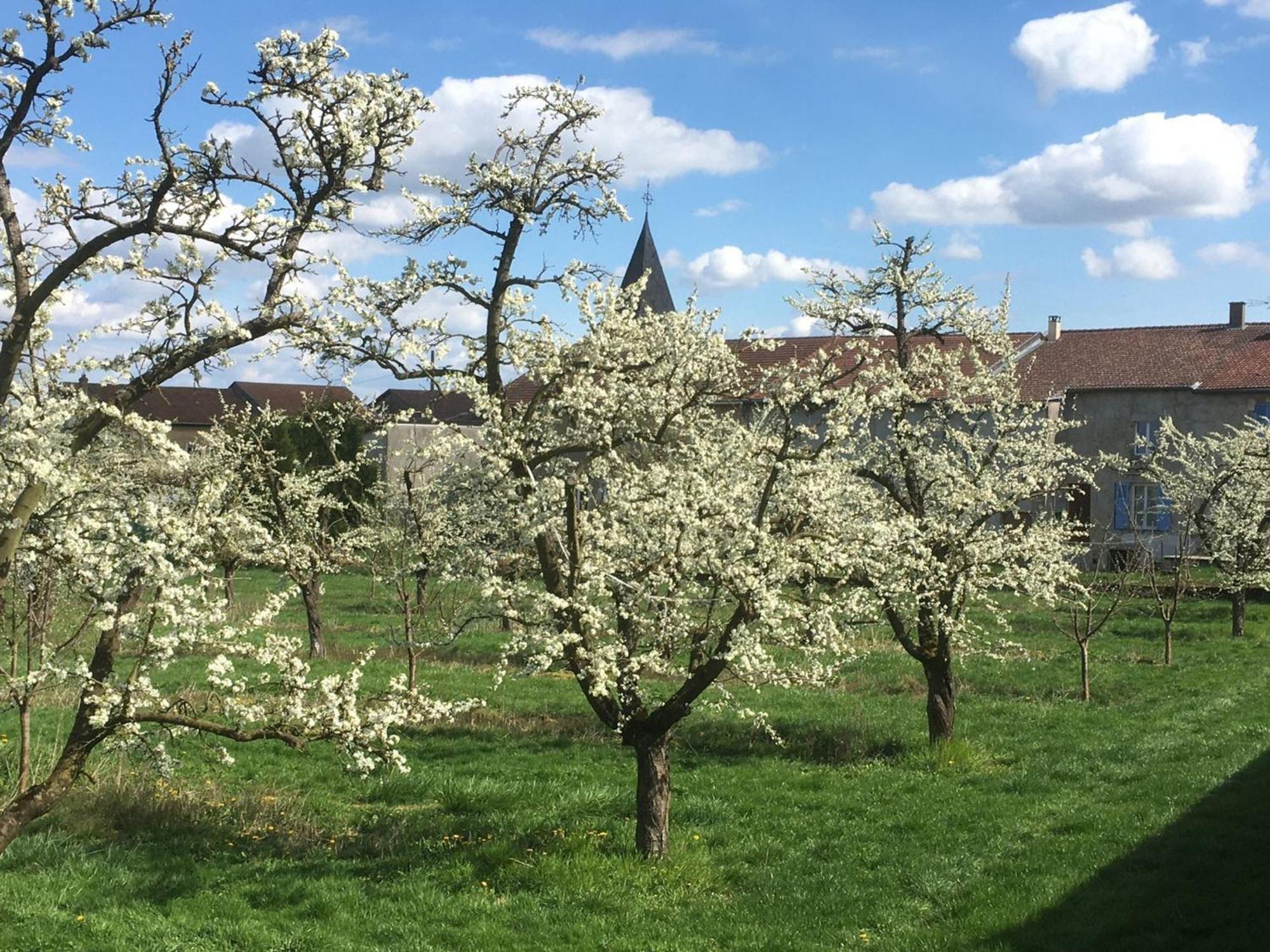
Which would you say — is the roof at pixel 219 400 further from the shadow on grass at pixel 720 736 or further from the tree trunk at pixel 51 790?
the tree trunk at pixel 51 790

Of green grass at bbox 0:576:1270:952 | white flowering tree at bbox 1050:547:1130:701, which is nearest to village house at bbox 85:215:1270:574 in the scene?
white flowering tree at bbox 1050:547:1130:701

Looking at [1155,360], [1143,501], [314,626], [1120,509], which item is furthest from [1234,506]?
[314,626]

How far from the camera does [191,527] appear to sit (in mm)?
8156

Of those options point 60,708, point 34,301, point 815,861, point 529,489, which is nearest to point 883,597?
point 815,861

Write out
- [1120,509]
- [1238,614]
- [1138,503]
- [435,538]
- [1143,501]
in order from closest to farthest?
[435,538]
[1238,614]
[1143,501]
[1138,503]
[1120,509]

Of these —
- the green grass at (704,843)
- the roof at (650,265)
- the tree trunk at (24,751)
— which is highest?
the roof at (650,265)

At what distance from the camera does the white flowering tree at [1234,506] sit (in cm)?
2700

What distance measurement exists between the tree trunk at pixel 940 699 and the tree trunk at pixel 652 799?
242 inches

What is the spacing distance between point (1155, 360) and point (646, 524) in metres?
40.5

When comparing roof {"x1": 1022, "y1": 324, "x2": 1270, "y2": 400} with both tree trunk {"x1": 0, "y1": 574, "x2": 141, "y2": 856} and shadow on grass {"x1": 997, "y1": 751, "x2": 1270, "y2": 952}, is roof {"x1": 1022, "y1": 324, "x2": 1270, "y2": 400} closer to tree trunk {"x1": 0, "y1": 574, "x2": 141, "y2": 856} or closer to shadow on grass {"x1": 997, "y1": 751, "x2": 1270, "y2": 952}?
shadow on grass {"x1": 997, "y1": 751, "x2": 1270, "y2": 952}

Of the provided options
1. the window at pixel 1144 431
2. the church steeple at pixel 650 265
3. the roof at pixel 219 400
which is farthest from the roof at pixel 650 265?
the window at pixel 1144 431

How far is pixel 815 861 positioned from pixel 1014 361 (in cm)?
1014

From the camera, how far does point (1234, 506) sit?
30391mm

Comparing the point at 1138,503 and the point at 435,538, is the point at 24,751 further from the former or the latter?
the point at 1138,503
